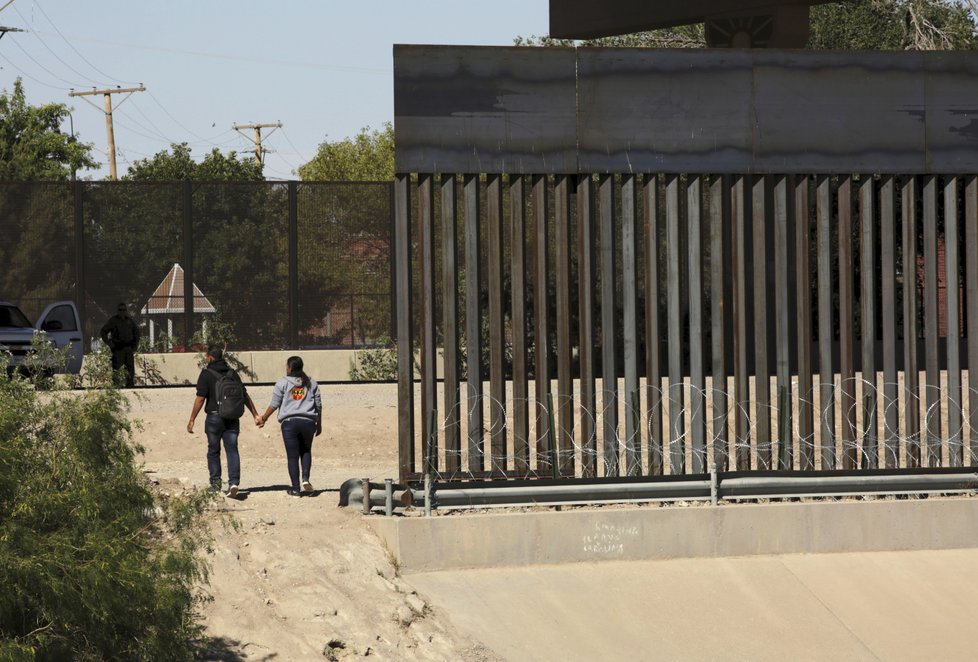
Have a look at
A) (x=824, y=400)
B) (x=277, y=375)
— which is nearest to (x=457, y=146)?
(x=824, y=400)

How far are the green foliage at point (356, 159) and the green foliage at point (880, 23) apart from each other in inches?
940

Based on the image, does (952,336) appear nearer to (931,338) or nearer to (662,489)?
(931,338)

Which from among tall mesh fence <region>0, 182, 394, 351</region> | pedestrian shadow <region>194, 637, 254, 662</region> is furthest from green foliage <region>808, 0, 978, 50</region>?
pedestrian shadow <region>194, 637, 254, 662</region>

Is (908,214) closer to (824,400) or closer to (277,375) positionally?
(824,400)

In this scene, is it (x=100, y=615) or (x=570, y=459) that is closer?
(x=100, y=615)

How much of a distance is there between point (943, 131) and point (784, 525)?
4.49 metres

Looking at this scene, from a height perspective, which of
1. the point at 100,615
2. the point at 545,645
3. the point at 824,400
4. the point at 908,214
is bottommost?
the point at 545,645

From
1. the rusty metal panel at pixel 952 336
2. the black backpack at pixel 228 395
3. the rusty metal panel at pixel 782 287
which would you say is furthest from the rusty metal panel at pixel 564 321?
the rusty metal panel at pixel 952 336

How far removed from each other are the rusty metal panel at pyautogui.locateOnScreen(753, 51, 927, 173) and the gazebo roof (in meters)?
17.2

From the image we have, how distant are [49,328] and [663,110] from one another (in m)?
16.0

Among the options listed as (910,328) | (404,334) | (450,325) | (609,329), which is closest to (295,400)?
(404,334)

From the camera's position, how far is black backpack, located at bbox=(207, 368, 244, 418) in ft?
46.9

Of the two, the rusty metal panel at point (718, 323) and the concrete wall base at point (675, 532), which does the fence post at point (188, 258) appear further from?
the concrete wall base at point (675, 532)

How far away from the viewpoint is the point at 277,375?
1102 inches
